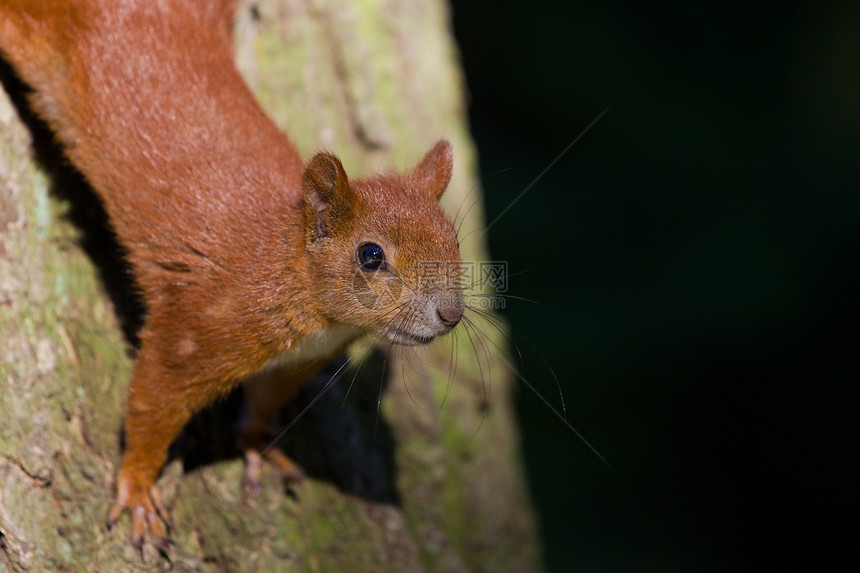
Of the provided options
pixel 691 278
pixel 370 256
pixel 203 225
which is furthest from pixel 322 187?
pixel 691 278

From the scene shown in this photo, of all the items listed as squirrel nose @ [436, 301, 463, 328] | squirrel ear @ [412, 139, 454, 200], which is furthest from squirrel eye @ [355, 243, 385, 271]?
squirrel ear @ [412, 139, 454, 200]

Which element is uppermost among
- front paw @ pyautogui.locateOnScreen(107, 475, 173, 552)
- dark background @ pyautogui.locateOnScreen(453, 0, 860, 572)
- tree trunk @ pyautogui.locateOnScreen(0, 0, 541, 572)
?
dark background @ pyautogui.locateOnScreen(453, 0, 860, 572)

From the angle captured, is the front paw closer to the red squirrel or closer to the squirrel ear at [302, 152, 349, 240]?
the red squirrel

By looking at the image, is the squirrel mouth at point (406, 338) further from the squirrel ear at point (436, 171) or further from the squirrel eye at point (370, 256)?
the squirrel ear at point (436, 171)

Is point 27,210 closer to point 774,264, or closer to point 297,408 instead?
point 297,408

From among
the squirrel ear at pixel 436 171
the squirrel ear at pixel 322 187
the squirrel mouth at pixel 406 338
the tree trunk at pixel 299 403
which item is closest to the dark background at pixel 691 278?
the tree trunk at pixel 299 403

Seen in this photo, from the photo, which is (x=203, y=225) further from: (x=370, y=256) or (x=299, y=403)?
(x=299, y=403)
